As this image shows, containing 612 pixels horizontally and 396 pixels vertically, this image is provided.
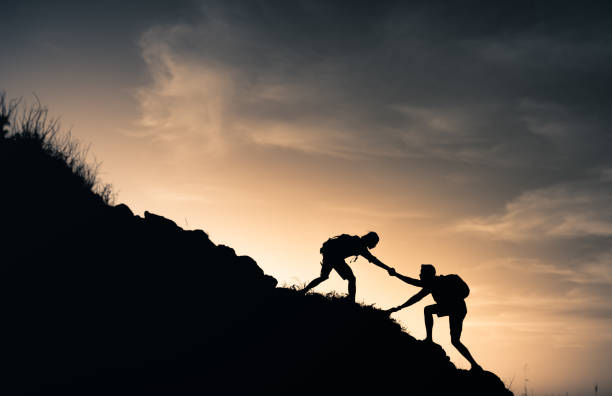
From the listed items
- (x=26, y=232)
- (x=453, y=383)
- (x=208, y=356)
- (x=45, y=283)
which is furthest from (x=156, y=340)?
(x=453, y=383)

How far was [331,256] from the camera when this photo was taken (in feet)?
44.9

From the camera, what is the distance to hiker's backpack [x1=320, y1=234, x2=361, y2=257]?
1358 cm

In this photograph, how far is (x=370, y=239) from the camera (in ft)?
44.6

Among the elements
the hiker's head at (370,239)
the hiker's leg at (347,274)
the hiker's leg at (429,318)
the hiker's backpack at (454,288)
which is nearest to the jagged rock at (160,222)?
the hiker's leg at (347,274)

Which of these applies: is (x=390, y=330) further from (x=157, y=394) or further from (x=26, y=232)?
(x=26, y=232)

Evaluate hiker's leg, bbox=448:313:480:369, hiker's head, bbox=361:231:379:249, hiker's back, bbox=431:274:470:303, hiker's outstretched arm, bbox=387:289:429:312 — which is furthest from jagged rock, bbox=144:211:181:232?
hiker's leg, bbox=448:313:480:369

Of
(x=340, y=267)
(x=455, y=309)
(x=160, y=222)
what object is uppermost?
(x=160, y=222)

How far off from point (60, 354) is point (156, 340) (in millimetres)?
2110

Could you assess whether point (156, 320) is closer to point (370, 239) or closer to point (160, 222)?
point (160, 222)

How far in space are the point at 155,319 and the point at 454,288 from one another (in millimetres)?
7894

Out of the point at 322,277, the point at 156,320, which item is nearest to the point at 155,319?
the point at 156,320

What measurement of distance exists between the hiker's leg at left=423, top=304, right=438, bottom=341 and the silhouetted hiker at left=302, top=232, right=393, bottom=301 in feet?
6.69

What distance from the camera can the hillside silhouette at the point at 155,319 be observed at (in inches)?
412

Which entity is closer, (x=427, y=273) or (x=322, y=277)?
(x=427, y=273)
